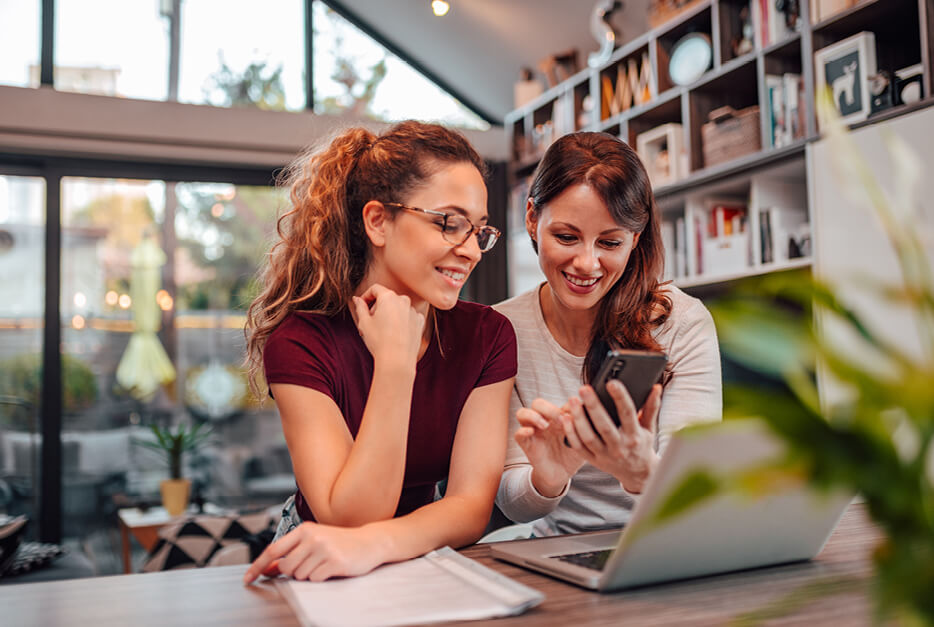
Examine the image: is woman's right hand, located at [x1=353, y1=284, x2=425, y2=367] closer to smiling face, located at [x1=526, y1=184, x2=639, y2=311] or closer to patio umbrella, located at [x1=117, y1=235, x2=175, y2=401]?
smiling face, located at [x1=526, y1=184, x2=639, y2=311]

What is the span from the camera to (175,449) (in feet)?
13.4

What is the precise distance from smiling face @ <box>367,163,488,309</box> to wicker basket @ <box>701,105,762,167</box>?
5.98 feet

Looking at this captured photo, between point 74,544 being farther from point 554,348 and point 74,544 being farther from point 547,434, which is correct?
point 547,434

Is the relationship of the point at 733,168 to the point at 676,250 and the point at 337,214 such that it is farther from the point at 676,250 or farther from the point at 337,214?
the point at 337,214

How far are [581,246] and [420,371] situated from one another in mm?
403

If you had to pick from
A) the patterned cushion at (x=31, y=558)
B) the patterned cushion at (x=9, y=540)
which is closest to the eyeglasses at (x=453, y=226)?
the patterned cushion at (x=9, y=540)

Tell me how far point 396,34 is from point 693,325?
159 inches

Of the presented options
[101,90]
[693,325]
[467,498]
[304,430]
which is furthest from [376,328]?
[101,90]

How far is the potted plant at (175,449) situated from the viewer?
3.89m

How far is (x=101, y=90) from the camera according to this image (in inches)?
171

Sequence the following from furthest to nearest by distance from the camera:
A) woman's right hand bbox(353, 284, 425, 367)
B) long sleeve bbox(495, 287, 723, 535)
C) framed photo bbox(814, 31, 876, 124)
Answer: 1. framed photo bbox(814, 31, 876, 124)
2. long sleeve bbox(495, 287, 723, 535)
3. woman's right hand bbox(353, 284, 425, 367)

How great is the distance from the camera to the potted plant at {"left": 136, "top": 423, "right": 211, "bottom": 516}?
3887mm

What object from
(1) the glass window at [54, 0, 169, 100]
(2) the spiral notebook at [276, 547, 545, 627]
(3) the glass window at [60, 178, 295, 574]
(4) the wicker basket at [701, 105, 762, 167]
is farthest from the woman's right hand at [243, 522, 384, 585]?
(1) the glass window at [54, 0, 169, 100]

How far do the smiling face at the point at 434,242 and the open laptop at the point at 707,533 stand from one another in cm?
55
